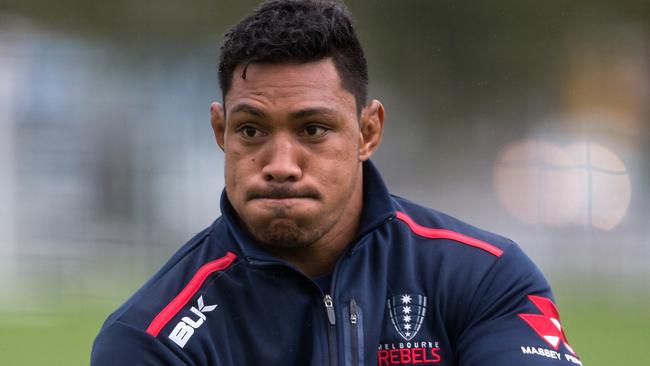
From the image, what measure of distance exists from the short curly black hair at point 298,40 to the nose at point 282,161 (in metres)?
0.18

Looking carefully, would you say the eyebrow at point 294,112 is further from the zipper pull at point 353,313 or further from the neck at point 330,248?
the zipper pull at point 353,313

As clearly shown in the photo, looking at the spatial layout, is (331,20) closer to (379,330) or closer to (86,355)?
(379,330)

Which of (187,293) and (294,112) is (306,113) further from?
(187,293)

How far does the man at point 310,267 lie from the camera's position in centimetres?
246

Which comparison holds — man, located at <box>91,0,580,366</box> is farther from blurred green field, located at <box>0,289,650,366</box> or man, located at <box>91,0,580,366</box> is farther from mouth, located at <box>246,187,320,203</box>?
blurred green field, located at <box>0,289,650,366</box>

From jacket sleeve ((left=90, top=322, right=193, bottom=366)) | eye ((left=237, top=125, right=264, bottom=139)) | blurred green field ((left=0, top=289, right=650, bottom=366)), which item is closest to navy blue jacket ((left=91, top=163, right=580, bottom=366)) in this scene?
jacket sleeve ((left=90, top=322, right=193, bottom=366))

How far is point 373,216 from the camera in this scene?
2639mm

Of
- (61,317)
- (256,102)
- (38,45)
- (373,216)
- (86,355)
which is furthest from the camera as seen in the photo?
(38,45)

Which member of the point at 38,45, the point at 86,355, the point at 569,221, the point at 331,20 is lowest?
the point at 86,355

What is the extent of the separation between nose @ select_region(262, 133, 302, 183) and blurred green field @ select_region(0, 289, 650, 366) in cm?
476

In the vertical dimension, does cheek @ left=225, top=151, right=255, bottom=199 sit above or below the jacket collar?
above

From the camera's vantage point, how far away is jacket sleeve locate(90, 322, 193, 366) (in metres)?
2.42

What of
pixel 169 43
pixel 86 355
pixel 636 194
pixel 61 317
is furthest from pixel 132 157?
pixel 636 194

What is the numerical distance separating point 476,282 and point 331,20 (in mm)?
692
